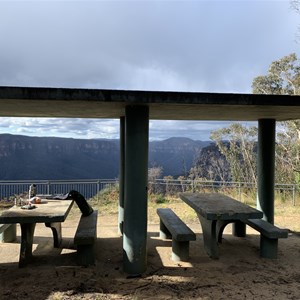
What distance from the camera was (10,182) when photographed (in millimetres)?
10758

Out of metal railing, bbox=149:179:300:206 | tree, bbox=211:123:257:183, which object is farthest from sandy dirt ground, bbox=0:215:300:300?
tree, bbox=211:123:257:183

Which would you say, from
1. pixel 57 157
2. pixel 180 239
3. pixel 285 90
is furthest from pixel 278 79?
pixel 57 157

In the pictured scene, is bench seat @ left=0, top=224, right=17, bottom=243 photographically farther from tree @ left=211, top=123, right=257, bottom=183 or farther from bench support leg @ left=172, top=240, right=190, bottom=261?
tree @ left=211, top=123, right=257, bottom=183

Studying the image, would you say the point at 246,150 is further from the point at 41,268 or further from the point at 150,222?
the point at 41,268

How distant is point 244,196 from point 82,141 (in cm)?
3330

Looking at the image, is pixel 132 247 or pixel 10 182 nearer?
pixel 132 247

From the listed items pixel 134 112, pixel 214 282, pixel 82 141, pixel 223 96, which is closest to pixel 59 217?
pixel 134 112

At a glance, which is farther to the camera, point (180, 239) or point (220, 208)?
point (220, 208)

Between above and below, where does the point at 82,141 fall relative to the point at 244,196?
above

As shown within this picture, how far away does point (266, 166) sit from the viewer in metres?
6.95

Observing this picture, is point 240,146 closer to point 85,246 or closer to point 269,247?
point 269,247

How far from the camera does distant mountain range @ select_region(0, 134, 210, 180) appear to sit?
33.2m

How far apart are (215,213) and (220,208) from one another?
0.44 m

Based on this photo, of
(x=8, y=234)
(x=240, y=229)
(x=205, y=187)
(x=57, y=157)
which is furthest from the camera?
(x=57, y=157)
